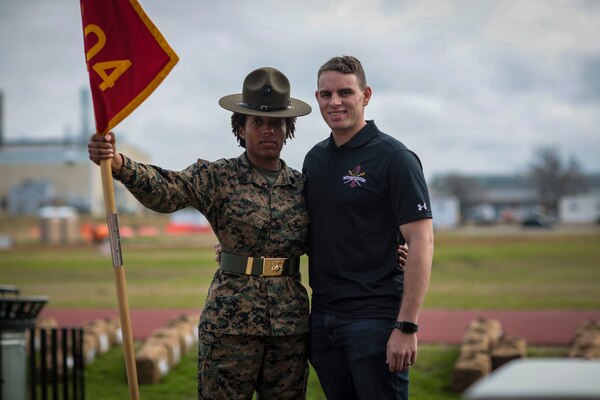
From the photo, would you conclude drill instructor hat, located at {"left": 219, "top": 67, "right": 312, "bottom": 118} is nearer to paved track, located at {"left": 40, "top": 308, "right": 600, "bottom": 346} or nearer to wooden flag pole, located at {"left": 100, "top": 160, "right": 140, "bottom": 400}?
wooden flag pole, located at {"left": 100, "top": 160, "right": 140, "bottom": 400}

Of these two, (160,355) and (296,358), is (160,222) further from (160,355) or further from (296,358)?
(296,358)

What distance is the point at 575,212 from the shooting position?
8081 centimetres

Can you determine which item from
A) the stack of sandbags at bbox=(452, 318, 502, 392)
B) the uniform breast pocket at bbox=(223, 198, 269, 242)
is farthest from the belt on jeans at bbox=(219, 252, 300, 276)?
the stack of sandbags at bbox=(452, 318, 502, 392)

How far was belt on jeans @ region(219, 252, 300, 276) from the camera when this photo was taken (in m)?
4.16

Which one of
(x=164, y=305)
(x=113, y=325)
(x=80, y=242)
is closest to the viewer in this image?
(x=113, y=325)

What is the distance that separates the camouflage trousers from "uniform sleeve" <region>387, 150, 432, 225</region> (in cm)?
81

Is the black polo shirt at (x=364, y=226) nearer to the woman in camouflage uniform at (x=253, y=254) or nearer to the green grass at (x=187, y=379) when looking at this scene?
the woman in camouflage uniform at (x=253, y=254)

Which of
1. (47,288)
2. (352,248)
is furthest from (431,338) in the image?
(47,288)

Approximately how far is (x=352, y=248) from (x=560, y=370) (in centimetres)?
234

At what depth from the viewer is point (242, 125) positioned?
14.3 ft

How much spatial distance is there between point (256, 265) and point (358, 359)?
652mm

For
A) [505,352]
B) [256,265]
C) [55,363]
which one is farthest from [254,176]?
[505,352]

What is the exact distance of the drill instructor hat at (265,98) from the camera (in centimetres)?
425

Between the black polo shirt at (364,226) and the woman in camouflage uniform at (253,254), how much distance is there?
0.61 ft
